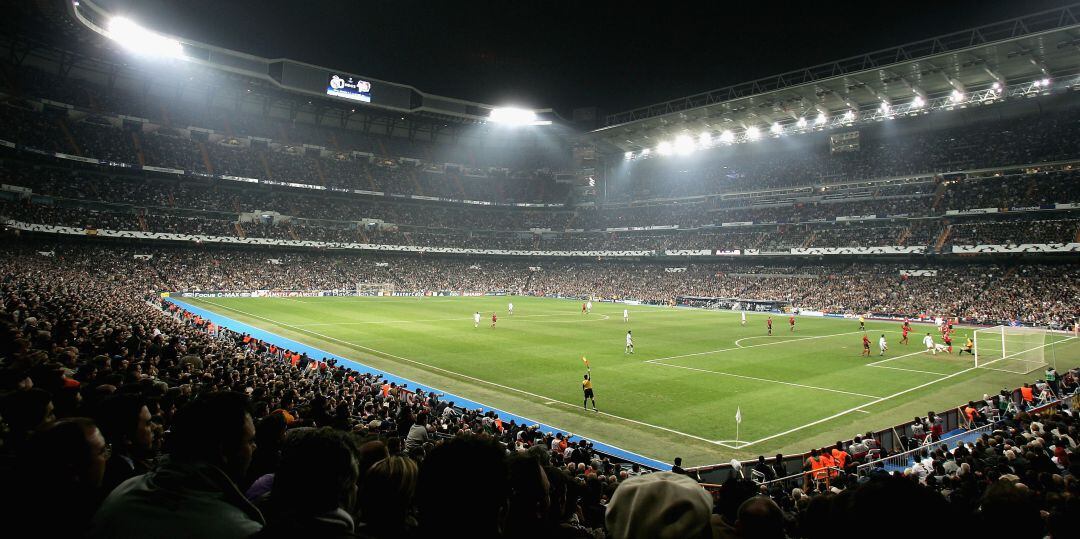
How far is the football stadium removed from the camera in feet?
9.03

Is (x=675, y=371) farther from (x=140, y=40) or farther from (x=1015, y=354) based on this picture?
(x=140, y=40)

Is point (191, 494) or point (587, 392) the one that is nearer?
point (191, 494)

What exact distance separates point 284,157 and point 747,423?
82414 millimetres

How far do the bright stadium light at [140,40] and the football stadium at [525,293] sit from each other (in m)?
0.41

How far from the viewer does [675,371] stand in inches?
1052

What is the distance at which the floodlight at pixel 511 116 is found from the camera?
90.3 m

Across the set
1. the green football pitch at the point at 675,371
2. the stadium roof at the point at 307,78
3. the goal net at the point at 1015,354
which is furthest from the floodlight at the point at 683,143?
the goal net at the point at 1015,354

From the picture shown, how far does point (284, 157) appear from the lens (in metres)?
83.4

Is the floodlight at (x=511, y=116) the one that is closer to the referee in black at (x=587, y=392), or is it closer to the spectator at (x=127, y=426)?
the referee in black at (x=587, y=392)

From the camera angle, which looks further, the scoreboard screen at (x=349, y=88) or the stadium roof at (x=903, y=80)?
the scoreboard screen at (x=349, y=88)

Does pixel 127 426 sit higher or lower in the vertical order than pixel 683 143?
lower

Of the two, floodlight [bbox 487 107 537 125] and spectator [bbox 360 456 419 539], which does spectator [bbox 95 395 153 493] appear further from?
floodlight [bbox 487 107 537 125]

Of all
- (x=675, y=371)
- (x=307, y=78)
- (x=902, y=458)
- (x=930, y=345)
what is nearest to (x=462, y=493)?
(x=902, y=458)

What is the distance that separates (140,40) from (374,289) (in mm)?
36262
